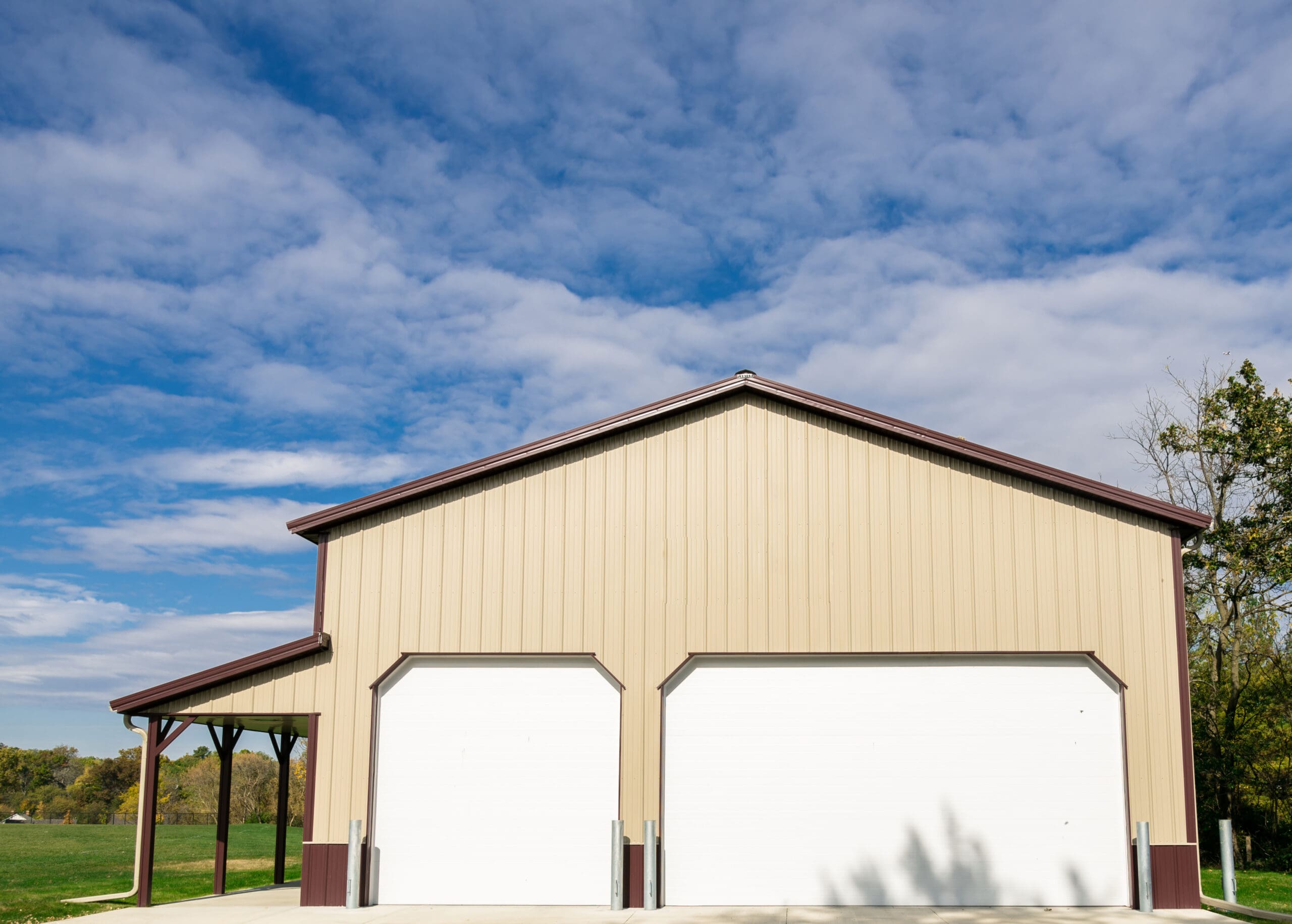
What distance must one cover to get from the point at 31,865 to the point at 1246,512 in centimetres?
3236

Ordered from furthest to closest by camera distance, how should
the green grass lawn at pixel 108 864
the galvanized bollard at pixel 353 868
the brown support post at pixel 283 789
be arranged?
the brown support post at pixel 283 789, the green grass lawn at pixel 108 864, the galvanized bollard at pixel 353 868

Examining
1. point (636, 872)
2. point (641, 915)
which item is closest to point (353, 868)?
point (636, 872)

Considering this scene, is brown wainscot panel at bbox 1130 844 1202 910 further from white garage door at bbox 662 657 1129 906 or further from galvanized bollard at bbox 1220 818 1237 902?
galvanized bollard at bbox 1220 818 1237 902

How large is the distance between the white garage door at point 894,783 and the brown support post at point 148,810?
25.0ft

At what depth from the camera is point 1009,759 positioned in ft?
50.4

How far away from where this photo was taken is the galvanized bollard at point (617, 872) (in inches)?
582

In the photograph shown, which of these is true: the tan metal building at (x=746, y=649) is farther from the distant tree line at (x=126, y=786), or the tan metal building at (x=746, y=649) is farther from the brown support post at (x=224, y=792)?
the distant tree line at (x=126, y=786)

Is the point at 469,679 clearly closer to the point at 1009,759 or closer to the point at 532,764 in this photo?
the point at 532,764

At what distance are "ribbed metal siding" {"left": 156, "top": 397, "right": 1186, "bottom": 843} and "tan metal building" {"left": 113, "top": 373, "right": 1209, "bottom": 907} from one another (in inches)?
1.5

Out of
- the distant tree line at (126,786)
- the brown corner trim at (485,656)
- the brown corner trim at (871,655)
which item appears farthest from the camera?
the distant tree line at (126,786)

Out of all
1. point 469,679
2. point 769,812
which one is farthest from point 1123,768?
point 469,679

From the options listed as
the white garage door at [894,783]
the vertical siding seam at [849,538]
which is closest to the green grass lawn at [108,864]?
the white garage door at [894,783]

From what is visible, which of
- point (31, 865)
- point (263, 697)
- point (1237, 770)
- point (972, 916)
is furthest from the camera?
point (31, 865)

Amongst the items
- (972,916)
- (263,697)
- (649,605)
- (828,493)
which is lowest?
(972,916)
